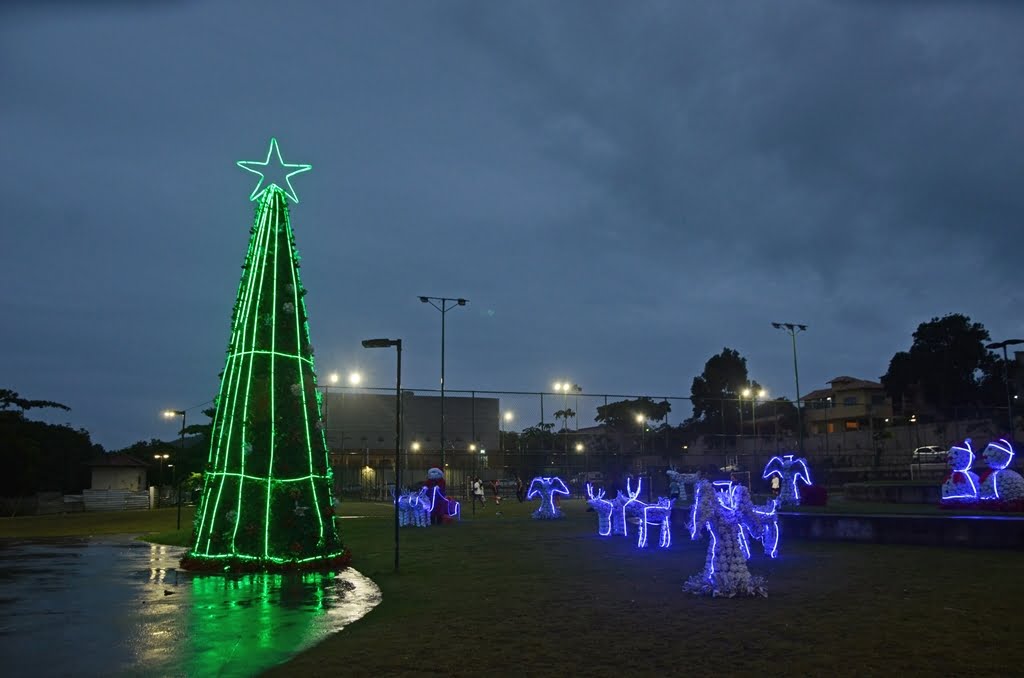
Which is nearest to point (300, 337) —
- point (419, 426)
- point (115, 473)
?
point (419, 426)

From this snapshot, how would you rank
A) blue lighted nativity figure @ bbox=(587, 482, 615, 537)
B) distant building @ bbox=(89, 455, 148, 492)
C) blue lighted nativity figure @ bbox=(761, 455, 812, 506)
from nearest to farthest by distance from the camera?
blue lighted nativity figure @ bbox=(587, 482, 615, 537)
blue lighted nativity figure @ bbox=(761, 455, 812, 506)
distant building @ bbox=(89, 455, 148, 492)

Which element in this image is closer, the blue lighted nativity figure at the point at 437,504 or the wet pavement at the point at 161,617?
the wet pavement at the point at 161,617

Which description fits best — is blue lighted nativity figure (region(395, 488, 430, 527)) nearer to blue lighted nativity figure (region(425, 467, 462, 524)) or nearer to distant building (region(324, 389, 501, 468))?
blue lighted nativity figure (region(425, 467, 462, 524))

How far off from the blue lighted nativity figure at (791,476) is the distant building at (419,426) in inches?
1085

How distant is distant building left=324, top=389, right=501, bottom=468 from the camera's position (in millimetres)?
53094

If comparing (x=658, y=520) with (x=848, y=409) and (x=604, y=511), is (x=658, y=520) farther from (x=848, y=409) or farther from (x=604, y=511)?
(x=848, y=409)

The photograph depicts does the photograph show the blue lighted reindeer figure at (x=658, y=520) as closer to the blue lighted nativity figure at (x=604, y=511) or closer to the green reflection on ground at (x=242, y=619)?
the blue lighted nativity figure at (x=604, y=511)

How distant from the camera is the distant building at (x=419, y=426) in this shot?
5309cm

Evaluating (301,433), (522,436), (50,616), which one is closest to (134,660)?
(50,616)

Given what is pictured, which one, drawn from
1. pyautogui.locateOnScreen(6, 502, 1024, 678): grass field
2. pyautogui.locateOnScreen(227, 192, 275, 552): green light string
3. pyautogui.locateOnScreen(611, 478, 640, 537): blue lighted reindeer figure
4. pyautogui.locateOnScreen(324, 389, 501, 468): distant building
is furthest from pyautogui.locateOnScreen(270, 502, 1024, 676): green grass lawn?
pyautogui.locateOnScreen(324, 389, 501, 468): distant building

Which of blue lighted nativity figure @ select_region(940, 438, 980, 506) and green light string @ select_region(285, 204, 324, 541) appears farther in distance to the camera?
blue lighted nativity figure @ select_region(940, 438, 980, 506)

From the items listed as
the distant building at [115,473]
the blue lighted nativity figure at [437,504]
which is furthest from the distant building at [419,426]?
the blue lighted nativity figure at [437,504]

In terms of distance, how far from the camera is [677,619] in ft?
28.7

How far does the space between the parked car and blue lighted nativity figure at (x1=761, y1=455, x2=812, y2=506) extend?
737 inches
